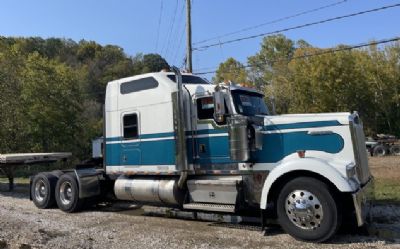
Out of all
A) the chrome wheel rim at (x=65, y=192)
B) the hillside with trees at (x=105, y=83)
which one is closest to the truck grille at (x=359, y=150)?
the chrome wheel rim at (x=65, y=192)

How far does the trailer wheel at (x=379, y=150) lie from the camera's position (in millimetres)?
38406

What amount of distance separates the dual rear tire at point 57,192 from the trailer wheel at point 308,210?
584 centimetres

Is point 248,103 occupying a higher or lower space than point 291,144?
higher

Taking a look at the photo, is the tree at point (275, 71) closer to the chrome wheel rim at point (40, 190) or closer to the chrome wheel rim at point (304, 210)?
the chrome wheel rim at point (40, 190)

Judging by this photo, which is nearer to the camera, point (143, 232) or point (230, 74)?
point (143, 232)

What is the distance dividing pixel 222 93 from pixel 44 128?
2981 cm

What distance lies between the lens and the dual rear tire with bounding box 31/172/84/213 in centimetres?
1216

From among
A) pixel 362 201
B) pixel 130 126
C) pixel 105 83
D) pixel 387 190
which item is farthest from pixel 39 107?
pixel 362 201

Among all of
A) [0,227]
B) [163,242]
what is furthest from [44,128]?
[163,242]

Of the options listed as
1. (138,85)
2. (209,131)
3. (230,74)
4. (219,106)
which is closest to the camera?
(219,106)

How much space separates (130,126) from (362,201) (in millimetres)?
5573

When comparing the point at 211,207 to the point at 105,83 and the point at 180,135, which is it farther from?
the point at 105,83

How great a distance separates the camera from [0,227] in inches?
395

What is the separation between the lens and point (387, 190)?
14.2m
